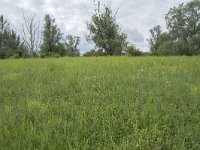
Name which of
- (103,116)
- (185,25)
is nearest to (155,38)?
(185,25)

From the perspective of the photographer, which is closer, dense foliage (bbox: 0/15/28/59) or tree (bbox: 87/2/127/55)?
tree (bbox: 87/2/127/55)

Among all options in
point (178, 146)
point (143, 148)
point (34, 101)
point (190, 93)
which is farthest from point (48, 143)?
point (190, 93)

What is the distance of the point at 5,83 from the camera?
32.1 ft

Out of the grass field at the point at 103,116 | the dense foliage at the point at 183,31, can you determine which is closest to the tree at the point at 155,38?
the dense foliage at the point at 183,31

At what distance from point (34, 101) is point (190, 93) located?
339 centimetres

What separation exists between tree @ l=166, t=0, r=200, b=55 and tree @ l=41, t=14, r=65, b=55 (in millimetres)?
24738

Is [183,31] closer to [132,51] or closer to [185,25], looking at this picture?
[185,25]

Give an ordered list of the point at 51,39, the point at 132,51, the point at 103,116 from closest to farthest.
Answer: the point at 103,116
the point at 132,51
the point at 51,39

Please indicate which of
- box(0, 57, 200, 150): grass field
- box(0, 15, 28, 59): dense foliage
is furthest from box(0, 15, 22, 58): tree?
box(0, 57, 200, 150): grass field

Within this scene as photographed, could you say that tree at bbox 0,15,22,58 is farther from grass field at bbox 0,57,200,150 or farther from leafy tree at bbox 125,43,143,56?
grass field at bbox 0,57,200,150

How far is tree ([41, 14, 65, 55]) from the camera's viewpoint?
68.8 m

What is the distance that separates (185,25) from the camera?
233ft

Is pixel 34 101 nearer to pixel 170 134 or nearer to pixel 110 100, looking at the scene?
pixel 110 100

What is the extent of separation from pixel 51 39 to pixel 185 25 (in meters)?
29.3
